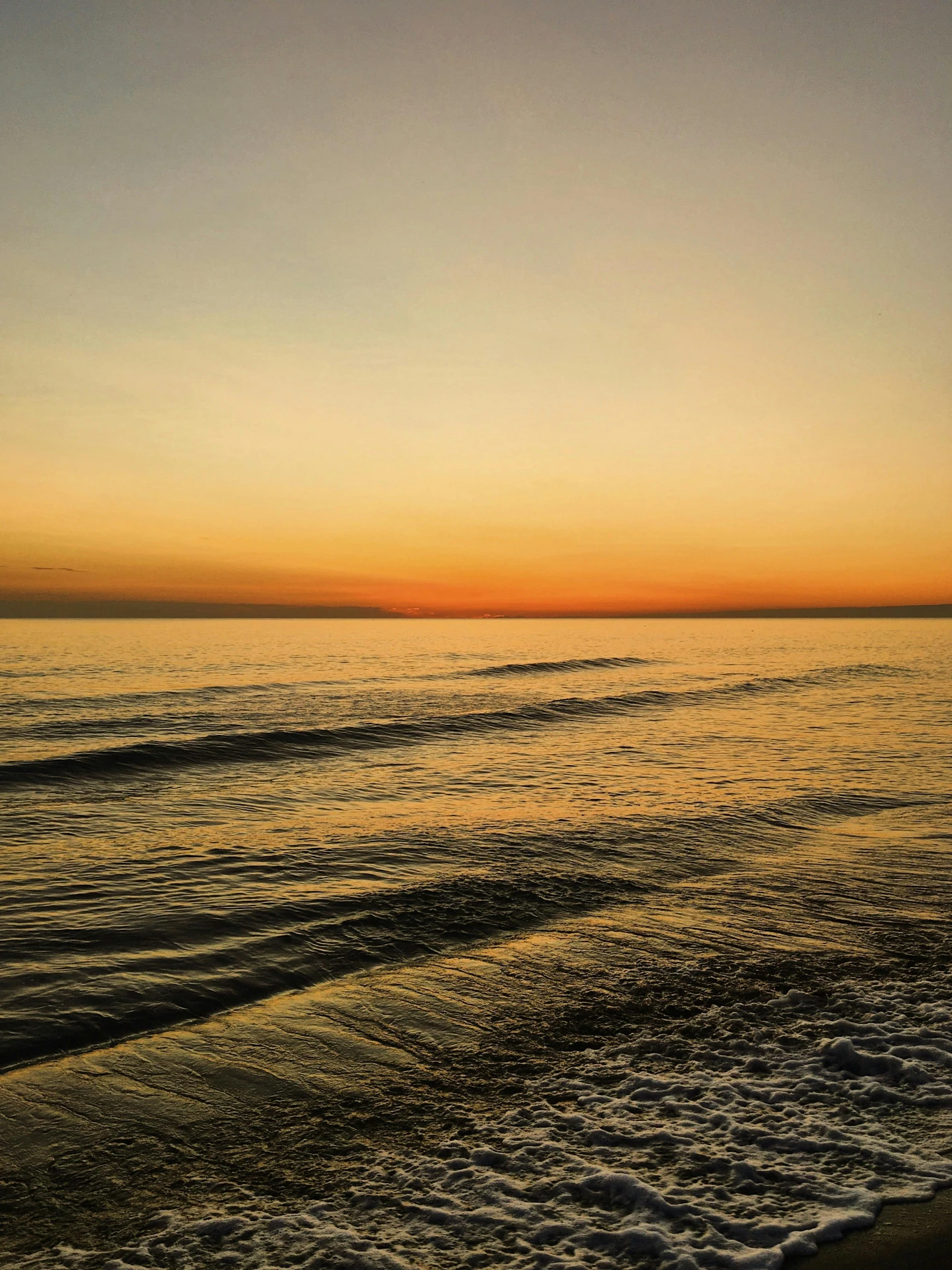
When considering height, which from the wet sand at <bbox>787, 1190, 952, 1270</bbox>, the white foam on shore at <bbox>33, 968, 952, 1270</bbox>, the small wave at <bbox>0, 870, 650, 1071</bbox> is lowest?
the small wave at <bbox>0, 870, 650, 1071</bbox>

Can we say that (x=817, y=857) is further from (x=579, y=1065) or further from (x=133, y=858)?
(x=133, y=858)

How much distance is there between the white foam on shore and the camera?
473cm

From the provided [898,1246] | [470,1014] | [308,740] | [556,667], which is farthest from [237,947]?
[556,667]

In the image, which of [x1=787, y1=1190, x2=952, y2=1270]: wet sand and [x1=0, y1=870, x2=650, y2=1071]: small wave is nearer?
[x1=787, y1=1190, x2=952, y2=1270]: wet sand

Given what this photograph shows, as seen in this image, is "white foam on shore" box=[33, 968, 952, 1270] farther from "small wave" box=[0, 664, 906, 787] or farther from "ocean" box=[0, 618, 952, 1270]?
"small wave" box=[0, 664, 906, 787]

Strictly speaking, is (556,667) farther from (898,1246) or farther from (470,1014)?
(898,1246)

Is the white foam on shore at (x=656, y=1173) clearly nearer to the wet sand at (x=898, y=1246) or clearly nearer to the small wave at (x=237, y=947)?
the wet sand at (x=898, y=1246)

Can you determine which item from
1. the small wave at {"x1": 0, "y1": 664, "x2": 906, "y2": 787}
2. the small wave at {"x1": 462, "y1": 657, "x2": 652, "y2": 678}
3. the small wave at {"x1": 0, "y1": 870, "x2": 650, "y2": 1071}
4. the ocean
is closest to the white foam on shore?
the ocean

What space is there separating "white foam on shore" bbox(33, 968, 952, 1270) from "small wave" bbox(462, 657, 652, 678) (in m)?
48.1

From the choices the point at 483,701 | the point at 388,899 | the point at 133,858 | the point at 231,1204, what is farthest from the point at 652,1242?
the point at 483,701

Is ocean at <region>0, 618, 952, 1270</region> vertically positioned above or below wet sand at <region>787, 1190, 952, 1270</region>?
below

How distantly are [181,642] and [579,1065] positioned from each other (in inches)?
4147

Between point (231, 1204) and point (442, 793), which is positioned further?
point (442, 793)

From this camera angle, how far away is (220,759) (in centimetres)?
2495
